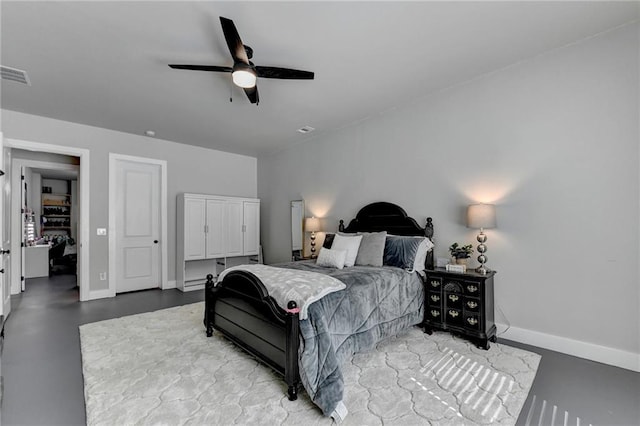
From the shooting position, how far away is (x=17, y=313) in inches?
160

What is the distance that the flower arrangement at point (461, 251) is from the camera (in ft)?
10.6

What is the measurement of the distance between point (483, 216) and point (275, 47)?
2.59m

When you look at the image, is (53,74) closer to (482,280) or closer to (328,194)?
(328,194)

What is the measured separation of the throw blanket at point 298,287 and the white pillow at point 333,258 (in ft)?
2.83

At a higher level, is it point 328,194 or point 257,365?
point 328,194

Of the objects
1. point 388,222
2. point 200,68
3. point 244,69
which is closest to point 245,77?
point 244,69

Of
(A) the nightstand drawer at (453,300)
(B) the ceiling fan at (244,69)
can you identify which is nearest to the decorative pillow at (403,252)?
(A) the nightstand drawer at (453,300)

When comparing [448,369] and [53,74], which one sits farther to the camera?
[53,74]

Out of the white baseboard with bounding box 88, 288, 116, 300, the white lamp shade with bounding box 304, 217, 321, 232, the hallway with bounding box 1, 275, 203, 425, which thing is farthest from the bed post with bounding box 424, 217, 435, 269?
the white baseboard with bounding box 88, 288, 116, 300

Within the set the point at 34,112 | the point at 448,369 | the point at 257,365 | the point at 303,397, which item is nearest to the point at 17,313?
the point at 34,112

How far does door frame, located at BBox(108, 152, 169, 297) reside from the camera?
5.03 meters

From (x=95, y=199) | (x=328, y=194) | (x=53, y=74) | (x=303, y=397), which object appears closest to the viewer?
(x=303, y=397)

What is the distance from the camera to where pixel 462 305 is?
304 cm

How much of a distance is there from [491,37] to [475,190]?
1.52m
